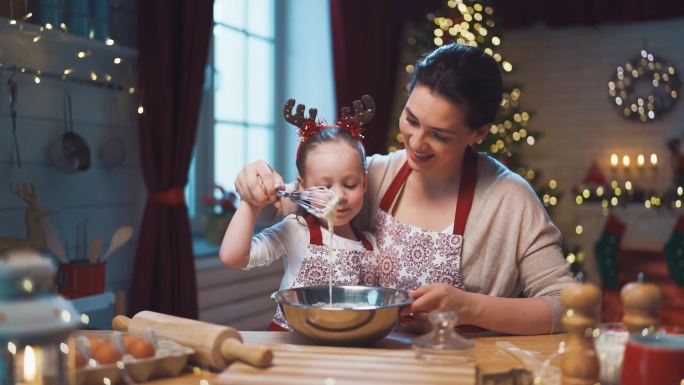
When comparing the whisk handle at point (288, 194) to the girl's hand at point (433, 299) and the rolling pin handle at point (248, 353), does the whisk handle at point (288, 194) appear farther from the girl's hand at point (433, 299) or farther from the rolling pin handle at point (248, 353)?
the rolling pin handle at point (248, 353)

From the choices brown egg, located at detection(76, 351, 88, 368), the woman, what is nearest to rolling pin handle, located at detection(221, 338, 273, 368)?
brown egg, located at detection(76, 351, 88, 368)

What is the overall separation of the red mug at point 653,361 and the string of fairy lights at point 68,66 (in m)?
2.12

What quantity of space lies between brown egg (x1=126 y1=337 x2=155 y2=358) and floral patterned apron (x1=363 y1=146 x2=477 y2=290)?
2.57 ft

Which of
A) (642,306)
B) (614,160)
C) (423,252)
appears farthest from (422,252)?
(614,160)

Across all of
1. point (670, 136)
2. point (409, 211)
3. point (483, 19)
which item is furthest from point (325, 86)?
point (409, 211)

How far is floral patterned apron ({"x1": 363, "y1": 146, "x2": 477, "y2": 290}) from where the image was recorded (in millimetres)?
1931

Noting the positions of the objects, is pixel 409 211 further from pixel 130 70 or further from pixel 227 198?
pixel 227 198

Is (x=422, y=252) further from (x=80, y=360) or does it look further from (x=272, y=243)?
(x=80, y=360)

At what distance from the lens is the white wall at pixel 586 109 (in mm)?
6047

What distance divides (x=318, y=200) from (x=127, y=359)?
0.68 m

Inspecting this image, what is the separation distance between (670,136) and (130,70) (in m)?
4.41

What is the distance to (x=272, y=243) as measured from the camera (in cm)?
192

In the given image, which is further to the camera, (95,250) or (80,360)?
(95,250)

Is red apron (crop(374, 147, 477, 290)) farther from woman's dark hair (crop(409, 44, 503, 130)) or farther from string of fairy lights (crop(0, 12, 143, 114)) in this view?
string of fairy lights (crop(0, 12, 143, 114))
